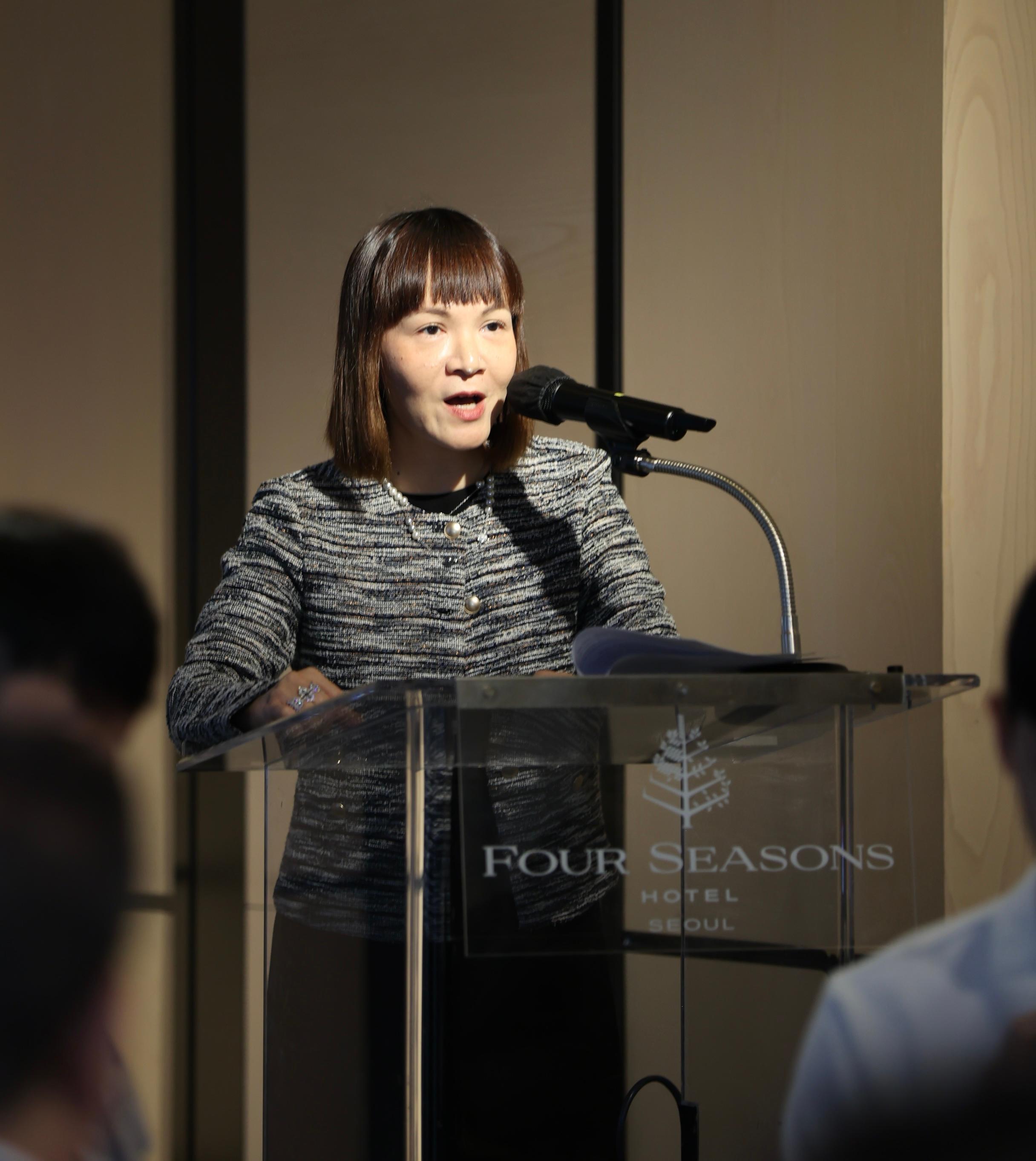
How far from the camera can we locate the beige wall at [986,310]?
1608mm

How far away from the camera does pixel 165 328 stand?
2.03 meters

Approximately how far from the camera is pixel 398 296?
128 cm

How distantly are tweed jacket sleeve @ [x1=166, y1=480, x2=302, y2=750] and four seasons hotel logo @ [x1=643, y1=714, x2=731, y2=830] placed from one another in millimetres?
486

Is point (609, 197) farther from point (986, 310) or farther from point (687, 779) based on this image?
point (687, 779)

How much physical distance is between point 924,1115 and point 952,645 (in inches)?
49.3

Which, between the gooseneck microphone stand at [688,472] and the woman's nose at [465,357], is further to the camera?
the woman's nose at [465,357]

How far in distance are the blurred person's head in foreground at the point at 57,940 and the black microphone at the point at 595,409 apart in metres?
0.51

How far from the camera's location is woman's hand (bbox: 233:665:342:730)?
0.93 m

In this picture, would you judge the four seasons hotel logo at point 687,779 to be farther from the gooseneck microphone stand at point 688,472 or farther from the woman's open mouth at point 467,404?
the woman's open mouth at point 467,404

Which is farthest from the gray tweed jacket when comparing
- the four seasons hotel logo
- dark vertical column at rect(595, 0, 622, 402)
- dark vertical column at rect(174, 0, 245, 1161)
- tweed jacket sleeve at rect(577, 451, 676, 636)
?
dark vertical column at rect(174, 0, 245, 1161)

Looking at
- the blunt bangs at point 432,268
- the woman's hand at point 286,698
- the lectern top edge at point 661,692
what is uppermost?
the blunt bangs at point 432,268

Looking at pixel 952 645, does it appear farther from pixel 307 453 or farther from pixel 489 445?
pixel 307 453

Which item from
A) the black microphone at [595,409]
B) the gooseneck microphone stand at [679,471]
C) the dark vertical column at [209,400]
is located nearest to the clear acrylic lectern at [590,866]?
the gooseneck microphone stand at [679,471]

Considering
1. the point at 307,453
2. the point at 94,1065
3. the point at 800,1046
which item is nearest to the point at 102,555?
the point at 307,453
